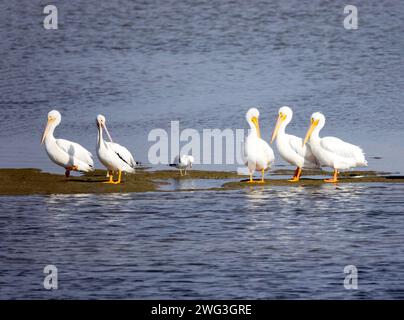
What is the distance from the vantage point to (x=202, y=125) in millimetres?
24984

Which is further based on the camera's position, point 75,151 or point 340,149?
point 75,151

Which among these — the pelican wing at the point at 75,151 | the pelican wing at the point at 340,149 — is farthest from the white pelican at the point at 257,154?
the pelican wing at the point at 75,151

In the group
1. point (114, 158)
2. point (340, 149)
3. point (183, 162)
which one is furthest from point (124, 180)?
point (340, 149)

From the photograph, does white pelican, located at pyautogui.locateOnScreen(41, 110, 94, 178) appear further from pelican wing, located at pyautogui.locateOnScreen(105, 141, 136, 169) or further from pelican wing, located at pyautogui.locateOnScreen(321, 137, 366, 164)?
pelican wing, located at pyautogui.locateOnScreen(321, 137, 366, 164)

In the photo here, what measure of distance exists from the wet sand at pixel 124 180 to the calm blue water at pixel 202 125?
1.46 feet

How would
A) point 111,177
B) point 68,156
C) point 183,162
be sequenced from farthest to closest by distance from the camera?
point 183,162
point 68,156
point 111,177

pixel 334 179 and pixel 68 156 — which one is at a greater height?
pixel 68 156

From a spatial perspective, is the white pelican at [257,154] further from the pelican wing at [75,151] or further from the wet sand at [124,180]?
the pelican wing at [75,151]

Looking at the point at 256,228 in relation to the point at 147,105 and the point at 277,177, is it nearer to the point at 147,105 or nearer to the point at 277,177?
the point at 277,177

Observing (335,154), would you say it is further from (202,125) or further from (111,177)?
(202,125)

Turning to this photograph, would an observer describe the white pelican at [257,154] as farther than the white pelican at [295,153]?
No

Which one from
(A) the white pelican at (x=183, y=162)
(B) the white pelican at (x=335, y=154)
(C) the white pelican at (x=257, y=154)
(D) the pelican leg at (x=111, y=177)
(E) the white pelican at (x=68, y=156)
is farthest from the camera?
(A) the white pelican at (x=183, y=162)

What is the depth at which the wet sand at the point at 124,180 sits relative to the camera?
18922 millimetres

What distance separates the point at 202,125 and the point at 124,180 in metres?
5.63
